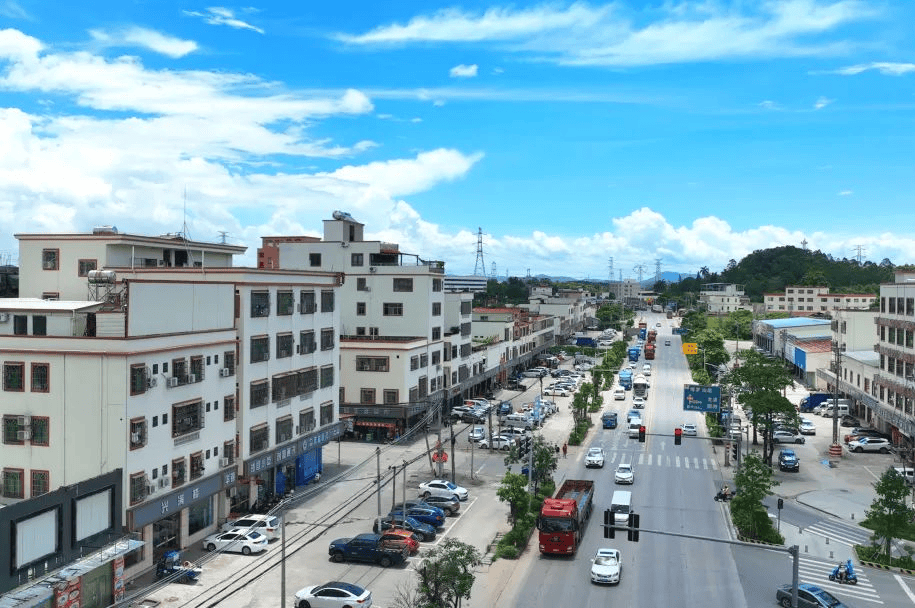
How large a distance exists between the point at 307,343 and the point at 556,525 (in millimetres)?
20887

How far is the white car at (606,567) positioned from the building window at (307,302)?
24.1 m

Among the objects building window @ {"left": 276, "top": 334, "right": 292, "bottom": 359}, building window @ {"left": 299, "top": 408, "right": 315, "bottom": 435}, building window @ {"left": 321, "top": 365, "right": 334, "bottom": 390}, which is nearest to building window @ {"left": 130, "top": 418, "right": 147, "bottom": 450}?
building window @ {"left": 276, "top": 334, "right": 292, "bottom": 359}

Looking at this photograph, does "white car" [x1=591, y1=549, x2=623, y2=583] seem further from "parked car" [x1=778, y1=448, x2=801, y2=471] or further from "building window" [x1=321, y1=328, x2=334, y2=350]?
"parked car" [x1=778, y1=448, x2=801, y2=471]

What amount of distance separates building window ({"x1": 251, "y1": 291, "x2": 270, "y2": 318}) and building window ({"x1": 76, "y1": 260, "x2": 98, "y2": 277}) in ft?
36.0

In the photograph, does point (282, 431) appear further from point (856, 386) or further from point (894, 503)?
point (856, 386)

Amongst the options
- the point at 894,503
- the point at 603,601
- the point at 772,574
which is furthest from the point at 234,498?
the point at 894,503

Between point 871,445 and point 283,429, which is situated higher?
point 283,429

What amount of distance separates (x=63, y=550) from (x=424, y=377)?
4625 centimetres

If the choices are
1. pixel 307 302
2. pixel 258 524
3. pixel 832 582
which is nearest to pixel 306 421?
pixel 307 302

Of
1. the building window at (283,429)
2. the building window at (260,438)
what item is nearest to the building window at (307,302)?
the building window at (283,429)

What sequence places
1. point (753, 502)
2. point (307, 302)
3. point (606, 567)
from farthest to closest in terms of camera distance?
point (307, 302) → point (753, 502) → point (606, 567)

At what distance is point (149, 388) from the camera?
3678 centimetres

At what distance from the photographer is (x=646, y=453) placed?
228ft

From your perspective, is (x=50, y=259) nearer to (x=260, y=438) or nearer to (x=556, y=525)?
(x=260, y=438)
